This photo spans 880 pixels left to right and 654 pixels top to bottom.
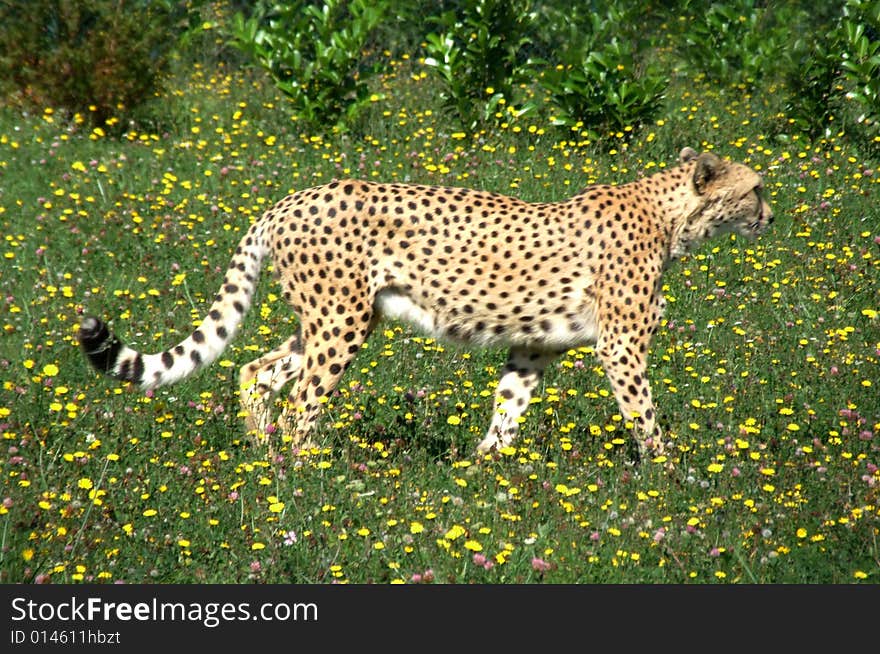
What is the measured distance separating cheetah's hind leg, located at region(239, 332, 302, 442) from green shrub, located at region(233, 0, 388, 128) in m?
4.38

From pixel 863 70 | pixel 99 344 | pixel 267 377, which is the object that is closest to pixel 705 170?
pixel 267 377

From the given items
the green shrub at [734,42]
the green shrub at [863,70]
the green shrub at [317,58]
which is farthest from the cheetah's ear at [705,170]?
the green shrub at [734,42]

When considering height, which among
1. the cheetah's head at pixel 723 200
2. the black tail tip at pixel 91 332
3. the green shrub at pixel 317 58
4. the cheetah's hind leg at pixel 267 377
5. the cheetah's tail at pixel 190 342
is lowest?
the green shrub at pixel 317 58

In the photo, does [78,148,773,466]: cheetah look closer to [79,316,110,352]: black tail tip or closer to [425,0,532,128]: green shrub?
[79,316,110,352]: black tail tip

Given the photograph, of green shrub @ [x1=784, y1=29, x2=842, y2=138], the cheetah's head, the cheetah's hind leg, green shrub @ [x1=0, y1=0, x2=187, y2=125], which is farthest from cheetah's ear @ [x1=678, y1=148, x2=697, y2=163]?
green shrub @ [x1=0, y1=0, x2=187, y2=125]

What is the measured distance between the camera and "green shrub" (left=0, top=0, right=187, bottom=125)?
10.9 m

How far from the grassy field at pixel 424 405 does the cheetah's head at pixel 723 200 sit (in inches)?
29.3

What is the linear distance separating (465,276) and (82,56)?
592cm

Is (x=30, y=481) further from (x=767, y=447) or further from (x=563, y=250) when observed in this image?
(x=767, y=447)

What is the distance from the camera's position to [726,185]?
638 centimetres

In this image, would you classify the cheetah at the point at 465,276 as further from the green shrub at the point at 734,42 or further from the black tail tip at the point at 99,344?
the green shrub at the point at 734,42

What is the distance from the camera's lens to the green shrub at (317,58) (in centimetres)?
1062

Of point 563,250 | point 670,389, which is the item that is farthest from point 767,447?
point 563,250

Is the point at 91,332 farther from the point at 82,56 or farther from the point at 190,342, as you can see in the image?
the point at 82,56
